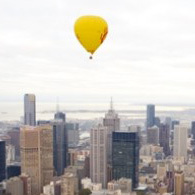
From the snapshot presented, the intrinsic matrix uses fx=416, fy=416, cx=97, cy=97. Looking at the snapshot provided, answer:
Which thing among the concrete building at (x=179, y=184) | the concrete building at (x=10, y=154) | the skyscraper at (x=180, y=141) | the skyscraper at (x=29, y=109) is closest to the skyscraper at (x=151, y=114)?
the skyscraper at (x=180, y=141)

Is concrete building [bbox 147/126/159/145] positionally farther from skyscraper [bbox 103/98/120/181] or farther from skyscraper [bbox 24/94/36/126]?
skyscraper [bbox 24/94/36/126]

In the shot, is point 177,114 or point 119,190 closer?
point 119,190

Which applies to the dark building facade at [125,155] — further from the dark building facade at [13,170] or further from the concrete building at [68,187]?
the concrete building at [68,187]

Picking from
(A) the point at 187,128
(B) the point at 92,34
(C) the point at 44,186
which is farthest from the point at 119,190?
(A) the point at 187,128

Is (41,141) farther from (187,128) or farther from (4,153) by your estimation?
(187,128)

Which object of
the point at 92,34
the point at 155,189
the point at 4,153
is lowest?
the point at 155,189

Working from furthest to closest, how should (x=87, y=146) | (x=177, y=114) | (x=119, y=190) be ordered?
(x=177, y=114), (x=87, y=146), (x=119, y=190)
